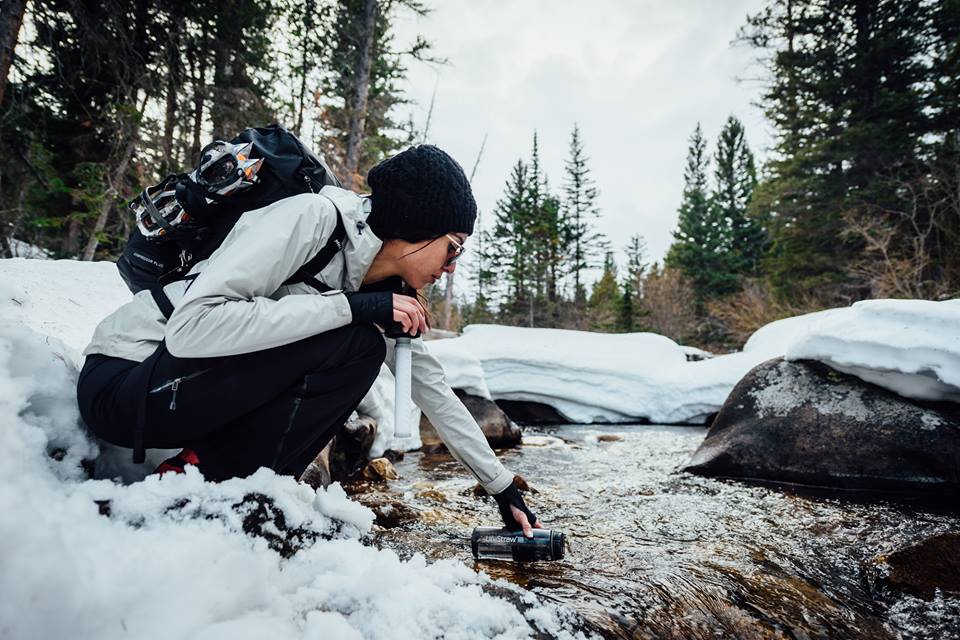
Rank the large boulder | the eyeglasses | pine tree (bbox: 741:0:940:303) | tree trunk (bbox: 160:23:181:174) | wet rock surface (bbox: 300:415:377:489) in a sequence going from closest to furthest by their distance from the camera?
the eyeglasses → wet rock surface (bbox: 300:415:377:489) → the large boulder → tree trunk (bbox: 160:23:181:174) → pine tree (bbox: 741:0:940:303)

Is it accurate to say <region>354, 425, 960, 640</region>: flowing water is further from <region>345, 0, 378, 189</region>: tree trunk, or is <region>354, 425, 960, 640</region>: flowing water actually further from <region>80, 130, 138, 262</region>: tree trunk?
<region>345, 0, 378, 189</region>: tree trunk

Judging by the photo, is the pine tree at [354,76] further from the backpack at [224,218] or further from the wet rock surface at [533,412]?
the backpack at [224,218]

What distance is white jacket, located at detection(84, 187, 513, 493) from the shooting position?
1.30m

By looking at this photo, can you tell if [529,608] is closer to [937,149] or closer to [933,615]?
[933,615]

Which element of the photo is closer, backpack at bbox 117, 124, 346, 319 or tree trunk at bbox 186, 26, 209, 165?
backpack at bbox 117, 124, 346, 319

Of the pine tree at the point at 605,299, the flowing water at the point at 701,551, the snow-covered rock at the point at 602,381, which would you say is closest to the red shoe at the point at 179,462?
the flowing water at the point at 701,551

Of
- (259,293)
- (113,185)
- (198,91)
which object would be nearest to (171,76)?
(198,91)

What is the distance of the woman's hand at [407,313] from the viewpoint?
1538 millimetres

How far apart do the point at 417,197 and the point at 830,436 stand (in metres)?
3.45

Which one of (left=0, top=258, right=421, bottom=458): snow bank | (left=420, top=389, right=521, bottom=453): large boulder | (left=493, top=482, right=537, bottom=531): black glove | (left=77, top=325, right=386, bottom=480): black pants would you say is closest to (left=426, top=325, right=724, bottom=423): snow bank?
(left=420, top=389, right=521, bottom=453): large boulder

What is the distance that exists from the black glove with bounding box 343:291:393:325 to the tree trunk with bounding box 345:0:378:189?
9.55 meters

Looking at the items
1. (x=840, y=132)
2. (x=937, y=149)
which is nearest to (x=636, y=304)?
(x=840, y=132)

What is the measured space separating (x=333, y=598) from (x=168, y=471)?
606mm

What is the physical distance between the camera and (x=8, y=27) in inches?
208
